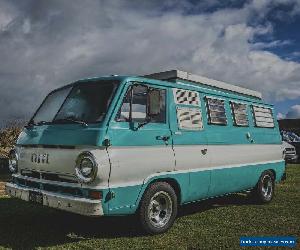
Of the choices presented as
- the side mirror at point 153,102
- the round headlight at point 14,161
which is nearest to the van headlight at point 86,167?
the side mirror at point 153,102

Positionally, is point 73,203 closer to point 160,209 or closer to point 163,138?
point 160,209

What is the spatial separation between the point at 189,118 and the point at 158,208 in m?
1.65

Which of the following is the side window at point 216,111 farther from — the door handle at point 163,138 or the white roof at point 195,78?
the door handle at point 163,138

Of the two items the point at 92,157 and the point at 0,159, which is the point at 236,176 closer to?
the point at 92,157

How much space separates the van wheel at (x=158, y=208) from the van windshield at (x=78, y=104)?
137 cm

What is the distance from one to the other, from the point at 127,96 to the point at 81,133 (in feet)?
2.96

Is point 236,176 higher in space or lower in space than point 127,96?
lower

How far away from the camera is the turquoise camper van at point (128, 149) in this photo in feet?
17.3

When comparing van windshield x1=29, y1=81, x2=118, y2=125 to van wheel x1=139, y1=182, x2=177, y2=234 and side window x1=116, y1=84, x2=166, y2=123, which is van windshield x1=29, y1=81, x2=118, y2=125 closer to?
side window x1=116, y1=84, x2=166, y2=123

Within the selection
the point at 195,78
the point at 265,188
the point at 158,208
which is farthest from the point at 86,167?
the point at 265,188

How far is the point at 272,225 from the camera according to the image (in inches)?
271

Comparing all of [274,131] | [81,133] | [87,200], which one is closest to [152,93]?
[81,133]

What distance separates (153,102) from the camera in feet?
19.7

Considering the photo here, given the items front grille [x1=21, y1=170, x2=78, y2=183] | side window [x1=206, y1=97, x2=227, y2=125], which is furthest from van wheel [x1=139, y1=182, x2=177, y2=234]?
side window [x1=206, y1=97, x2=227, y2=125]
